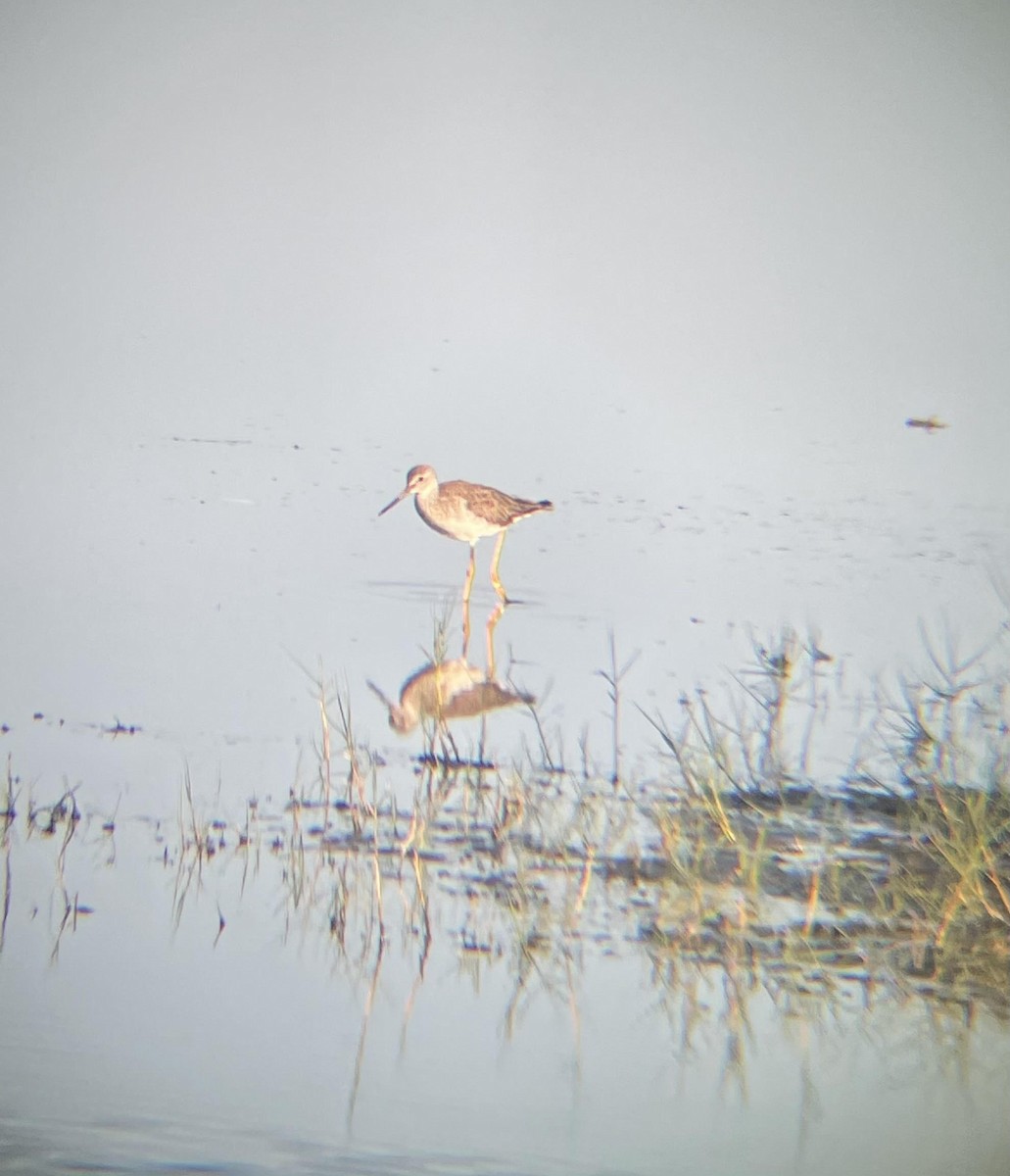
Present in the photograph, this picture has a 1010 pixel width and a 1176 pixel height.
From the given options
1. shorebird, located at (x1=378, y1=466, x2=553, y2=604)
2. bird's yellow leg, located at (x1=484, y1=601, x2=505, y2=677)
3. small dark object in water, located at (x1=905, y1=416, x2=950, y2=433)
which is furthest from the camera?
small dark object in water, located at (x1=905, y1=416, x2=950, y2=433)

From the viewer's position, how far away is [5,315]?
1145cm

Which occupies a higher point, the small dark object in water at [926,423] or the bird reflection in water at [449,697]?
the small dark object in water at [926,423]

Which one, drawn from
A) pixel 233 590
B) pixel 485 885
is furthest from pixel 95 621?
pixel 485 885

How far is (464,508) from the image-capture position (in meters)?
9.05

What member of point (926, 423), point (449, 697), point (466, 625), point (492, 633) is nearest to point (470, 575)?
point (466, 625)

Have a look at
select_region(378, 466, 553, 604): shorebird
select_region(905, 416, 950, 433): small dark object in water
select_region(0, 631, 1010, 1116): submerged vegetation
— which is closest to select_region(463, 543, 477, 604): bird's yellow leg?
select_region(378, 466, 553, 604): shorebird

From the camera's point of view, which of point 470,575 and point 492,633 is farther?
point 470,575

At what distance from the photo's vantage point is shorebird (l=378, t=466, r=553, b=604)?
906cm

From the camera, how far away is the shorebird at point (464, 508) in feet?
29.7

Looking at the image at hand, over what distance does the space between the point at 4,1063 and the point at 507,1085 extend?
995mm

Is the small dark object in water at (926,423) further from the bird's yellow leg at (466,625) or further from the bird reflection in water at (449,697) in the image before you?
the bird reflection in water at (449,697)

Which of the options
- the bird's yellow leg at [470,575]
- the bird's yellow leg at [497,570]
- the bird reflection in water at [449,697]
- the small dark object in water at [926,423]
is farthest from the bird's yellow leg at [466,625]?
the small dark object in water at [926,423]

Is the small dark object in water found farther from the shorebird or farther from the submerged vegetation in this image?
the submerged vegetation

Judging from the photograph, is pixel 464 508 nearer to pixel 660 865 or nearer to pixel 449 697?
pixel 449 697
